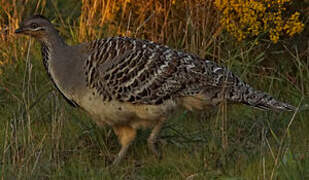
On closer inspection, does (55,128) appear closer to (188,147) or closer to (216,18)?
(188,147)

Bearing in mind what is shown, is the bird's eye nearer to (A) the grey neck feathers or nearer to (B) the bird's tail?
(A) the grey neck feathers

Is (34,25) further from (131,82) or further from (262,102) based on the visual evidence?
(262,102)

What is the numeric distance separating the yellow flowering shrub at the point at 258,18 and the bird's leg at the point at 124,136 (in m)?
1.65

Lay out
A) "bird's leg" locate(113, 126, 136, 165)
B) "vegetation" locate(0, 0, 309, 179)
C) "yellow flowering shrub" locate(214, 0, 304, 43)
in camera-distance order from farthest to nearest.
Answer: "yellow flowering shrub" locate(214, 0, 304, 43) → "bird's leg" locate(113, 126, 136, 165) → "vegetation" locate(0, 0, 309, 179)

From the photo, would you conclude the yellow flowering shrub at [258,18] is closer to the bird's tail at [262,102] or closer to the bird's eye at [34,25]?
the bird's tail at [262,102]

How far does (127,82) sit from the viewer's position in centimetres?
517

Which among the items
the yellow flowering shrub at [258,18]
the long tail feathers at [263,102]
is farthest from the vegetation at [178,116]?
the long tail feathers at [263,102]

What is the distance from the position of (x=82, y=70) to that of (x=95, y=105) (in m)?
0.35

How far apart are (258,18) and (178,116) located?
4.41ft

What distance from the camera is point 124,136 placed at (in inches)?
210

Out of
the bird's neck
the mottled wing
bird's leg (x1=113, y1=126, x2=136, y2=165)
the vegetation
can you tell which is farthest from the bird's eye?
bird's leg (x1=113, y1=126, x2=136, y2=165)

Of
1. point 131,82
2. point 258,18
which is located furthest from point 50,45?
point 258,18

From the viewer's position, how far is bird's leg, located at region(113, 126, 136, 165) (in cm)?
531

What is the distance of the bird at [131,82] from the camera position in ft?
16.8
